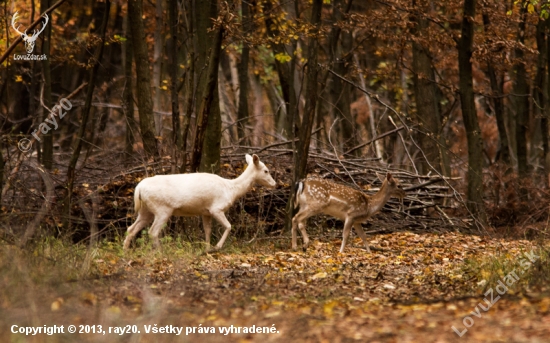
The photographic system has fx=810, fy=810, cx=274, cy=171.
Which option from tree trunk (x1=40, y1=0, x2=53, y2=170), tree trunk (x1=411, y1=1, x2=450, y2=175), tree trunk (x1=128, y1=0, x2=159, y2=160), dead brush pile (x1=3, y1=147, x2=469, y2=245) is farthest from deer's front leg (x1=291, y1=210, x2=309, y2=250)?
tree trunk (x1=411, y1=1, x2=450, y2=175)

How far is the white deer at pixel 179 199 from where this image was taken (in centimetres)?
1294

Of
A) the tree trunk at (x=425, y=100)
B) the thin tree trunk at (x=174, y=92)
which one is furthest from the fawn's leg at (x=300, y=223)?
the tree trunk at (x=425, y=100)

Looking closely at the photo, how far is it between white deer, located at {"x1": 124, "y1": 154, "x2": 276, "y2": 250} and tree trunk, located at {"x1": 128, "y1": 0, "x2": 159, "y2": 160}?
3.47 m

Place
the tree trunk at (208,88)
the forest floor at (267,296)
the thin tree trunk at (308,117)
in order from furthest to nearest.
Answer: the thin tree trunk at (308,117), the tree trunk at (208,88), the forest floor at (267,296)

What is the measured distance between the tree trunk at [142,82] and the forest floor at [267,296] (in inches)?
184

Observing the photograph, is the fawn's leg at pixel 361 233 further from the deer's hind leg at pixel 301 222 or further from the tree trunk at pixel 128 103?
the tree trunk at pixel 128 103

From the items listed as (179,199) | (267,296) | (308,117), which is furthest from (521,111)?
(267,296)

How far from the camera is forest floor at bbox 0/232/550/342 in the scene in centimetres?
708

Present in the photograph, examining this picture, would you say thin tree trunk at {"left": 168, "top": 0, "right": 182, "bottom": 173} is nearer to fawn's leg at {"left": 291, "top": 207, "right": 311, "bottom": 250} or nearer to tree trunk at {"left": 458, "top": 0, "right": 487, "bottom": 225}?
fawn's leg at {"left": 291, "top": 207, "right": 311, "bottom": 250}

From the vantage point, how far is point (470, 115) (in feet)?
55.3

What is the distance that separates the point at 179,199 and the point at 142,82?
503 centimetres

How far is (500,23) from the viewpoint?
22.5 metres

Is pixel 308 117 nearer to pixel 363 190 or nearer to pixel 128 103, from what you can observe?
pixel 363 190

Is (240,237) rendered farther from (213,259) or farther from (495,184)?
(495,184)
